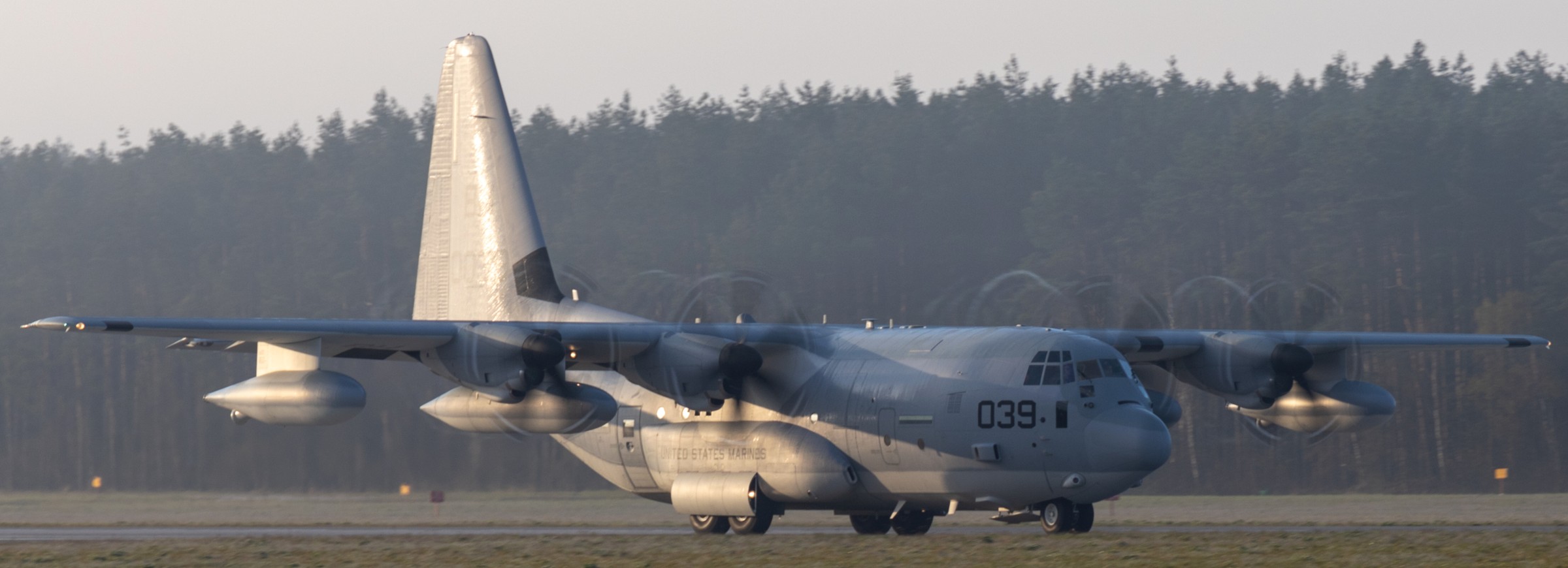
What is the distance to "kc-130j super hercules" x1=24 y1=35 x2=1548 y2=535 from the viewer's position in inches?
840

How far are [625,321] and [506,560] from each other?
715 cm

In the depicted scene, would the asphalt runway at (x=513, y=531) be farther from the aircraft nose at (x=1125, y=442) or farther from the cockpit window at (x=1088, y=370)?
the cockpit window at (x=1088, y=370)

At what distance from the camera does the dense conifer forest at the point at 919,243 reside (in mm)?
49969

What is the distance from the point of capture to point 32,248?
70.6m

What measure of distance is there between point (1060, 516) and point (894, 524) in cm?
301

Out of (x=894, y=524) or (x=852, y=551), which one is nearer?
(x=852, y=551)

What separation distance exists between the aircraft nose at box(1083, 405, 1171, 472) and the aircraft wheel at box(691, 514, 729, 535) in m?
5.70

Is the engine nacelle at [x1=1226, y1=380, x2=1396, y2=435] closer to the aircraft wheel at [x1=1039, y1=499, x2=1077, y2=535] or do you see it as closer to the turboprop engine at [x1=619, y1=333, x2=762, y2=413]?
the aircraft wheel at [x1=1039, y1=499, x2=1077, y2=535]

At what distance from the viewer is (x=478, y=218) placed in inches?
1129

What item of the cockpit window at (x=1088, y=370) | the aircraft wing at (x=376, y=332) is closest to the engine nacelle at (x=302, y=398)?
the aircraft wing at (x=376, y=332)

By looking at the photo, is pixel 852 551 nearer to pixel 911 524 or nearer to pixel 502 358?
pixel 911 524

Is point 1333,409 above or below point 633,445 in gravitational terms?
above

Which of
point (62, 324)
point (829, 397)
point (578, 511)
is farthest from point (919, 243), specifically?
point (62, 324)

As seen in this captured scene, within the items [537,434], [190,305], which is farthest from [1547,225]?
[190,305]
